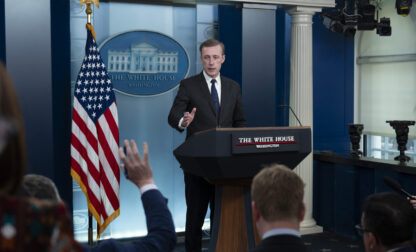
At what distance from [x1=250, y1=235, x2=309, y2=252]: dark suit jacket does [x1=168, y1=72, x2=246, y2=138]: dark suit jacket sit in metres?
2.03

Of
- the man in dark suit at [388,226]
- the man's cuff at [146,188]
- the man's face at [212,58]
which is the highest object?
the man's face at [212,58]

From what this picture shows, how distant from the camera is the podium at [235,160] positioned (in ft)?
8.50

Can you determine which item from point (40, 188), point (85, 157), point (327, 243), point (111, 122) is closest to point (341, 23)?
point (327, 243)

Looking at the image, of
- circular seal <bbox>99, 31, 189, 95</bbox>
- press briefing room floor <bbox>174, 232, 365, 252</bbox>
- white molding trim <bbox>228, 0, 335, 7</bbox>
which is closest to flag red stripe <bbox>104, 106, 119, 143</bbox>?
circular seal <bbox>99, 31, 189, 95</bbox>

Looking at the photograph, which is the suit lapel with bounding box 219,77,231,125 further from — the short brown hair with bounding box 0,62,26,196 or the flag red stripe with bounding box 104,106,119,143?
the short brown hair with bounding box 0,62,26,196

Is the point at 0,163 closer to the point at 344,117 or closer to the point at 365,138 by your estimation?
the point at 344,117

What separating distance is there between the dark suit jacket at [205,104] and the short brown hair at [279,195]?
1.95 m

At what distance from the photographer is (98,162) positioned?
3.79m

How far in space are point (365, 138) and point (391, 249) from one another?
5.17m

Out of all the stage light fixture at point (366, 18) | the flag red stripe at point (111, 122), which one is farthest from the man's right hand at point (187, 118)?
the stage light fixture at point (366, 18)

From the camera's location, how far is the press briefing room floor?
14.6 ft

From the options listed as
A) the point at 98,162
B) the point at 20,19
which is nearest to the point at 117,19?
the point at 20,19

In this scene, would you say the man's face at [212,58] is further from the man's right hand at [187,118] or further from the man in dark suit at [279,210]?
the man in dark suit at [279,210]

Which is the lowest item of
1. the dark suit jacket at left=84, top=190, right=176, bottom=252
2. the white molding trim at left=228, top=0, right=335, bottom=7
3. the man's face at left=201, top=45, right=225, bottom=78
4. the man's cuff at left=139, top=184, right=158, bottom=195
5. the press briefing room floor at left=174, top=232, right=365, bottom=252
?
the press briefing room floor at left=174, top=232, right=365, bottom=252
